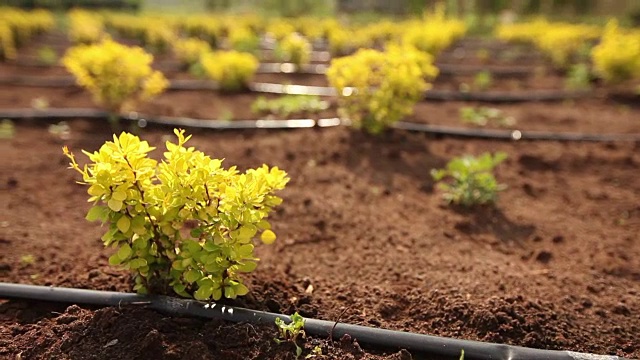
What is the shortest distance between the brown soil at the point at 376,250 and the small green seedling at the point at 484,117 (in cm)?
82

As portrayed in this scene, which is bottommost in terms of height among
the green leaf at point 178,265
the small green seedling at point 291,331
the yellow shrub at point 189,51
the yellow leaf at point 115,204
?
the small green seedling at point 291,331

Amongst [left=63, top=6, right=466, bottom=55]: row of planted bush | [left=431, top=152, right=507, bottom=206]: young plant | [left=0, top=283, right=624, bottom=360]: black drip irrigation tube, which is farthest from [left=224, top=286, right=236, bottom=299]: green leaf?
[left=63, top=6, right=466, bottom=55]: row of planted bush

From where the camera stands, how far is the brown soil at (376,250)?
7.06 ft

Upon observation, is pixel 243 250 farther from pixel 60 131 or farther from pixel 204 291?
pixel 60 131

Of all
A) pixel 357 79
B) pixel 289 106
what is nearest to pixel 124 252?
pixel 357 79

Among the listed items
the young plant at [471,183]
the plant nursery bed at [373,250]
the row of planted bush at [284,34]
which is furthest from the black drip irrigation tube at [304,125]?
the row of planted bush at [284,34]

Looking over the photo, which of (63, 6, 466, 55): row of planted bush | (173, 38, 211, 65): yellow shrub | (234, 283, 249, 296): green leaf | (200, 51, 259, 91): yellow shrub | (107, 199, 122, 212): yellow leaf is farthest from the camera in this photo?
(63, 6, 466, 55): row of planted bush

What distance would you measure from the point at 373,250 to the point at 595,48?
7.61m

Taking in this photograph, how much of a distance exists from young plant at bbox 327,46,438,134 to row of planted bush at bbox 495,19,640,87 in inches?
164

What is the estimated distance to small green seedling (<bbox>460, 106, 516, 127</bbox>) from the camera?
6.05 m

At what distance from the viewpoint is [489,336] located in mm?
2219

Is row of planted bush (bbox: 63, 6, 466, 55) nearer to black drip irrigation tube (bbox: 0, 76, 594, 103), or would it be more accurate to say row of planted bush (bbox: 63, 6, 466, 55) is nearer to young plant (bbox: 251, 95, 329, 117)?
black drip irrigation tube (bbox: 0, 76, 594, 103)

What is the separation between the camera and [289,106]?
6.12 m

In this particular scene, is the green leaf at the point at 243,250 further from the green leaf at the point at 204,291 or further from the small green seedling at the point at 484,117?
the small green seedling at the point at 484,117
